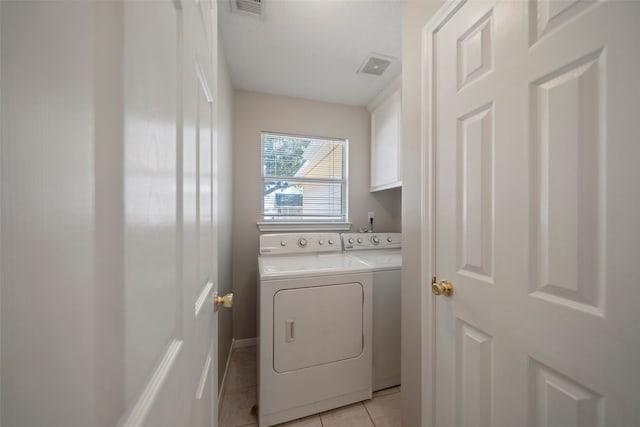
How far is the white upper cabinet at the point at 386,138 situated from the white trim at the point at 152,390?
Result: 1980 mm

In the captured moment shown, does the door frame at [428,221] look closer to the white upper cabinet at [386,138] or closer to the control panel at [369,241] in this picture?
the white upper cabinet at [386,138]

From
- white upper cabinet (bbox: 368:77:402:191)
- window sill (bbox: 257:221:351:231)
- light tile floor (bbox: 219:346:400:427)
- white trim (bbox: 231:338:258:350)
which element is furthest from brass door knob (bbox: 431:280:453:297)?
white trim (bbox: 231:338:258:350)

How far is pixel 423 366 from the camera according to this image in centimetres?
106

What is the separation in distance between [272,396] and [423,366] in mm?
929

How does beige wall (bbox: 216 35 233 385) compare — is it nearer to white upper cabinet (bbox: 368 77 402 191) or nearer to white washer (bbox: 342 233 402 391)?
white washer (bbox: 342 233 402 391)

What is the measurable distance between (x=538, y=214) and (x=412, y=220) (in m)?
0.54

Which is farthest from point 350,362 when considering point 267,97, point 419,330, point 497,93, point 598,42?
point 267,97

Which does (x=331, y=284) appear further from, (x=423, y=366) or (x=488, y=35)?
(x=488, y=35)

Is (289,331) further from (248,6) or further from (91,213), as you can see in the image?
(248,6)

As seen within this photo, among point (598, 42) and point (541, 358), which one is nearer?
point (598, 42)

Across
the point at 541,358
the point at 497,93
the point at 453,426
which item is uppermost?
the point at 497,93

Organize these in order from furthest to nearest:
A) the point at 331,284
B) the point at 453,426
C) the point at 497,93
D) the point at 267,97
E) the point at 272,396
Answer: the point at 267,97 → the point at 331,284 → the point at 272,396 → the point at 453,426 → the point at 497,93

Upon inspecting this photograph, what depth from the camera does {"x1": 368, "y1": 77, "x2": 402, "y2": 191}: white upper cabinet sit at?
210cm

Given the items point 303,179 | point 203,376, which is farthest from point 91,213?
point 303,179
